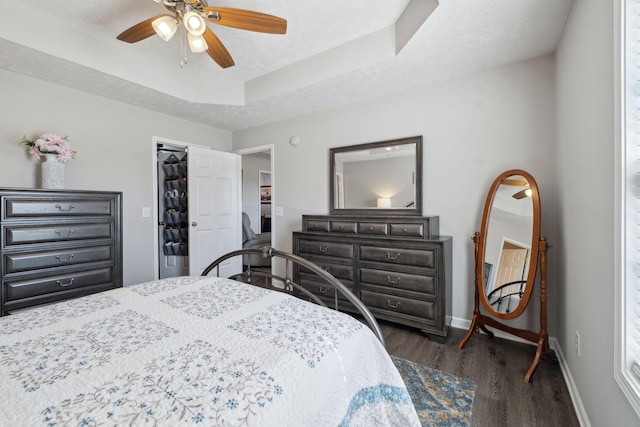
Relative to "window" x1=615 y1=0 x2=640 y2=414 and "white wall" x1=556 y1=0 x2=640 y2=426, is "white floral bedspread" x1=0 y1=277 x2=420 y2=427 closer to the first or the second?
"window" x1=615 y1=0 x2=640 y2=414

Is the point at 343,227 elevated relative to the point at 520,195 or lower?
lower

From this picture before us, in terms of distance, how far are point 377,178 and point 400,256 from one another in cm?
98

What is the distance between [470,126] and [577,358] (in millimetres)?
1913

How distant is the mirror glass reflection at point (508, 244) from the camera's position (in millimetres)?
2203

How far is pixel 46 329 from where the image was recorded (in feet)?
3.63

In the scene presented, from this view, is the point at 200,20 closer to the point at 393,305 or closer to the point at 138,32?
the point at 138,32

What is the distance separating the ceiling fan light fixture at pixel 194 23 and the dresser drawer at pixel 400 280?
225 cm

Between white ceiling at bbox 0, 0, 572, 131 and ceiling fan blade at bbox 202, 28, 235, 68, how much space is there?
1.06ft

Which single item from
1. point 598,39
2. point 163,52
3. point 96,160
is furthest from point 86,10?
point 598,39

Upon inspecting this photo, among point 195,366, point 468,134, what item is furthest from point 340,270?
point 195,366

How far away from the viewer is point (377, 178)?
3.17m

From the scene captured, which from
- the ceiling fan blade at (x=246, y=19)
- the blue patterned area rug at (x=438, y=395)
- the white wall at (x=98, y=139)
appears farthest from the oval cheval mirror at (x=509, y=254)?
the white wall at (x=98, y=139)

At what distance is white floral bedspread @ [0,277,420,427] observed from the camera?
27.0 inches

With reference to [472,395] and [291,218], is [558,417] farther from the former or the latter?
[291,218]
